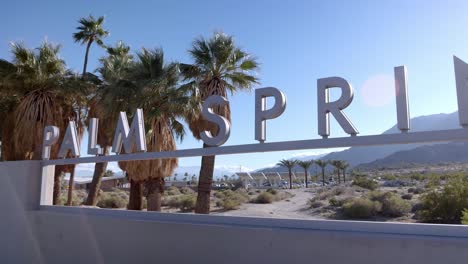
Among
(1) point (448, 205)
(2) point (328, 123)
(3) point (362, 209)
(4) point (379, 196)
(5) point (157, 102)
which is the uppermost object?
(5) point (157, 102)

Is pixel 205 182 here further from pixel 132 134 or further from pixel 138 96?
pixel 132 134

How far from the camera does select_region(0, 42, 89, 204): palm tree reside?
17.7m

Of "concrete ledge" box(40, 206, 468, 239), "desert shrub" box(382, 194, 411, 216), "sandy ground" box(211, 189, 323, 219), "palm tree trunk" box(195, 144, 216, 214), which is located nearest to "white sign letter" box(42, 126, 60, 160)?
"concrete ledge" box(40, 206, 468, 239)

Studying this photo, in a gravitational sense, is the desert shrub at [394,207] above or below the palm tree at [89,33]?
below

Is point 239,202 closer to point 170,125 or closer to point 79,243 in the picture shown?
point 170,125

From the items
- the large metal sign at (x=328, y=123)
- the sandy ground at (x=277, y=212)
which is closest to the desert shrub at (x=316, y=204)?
the sandy ground at (x=277, y=212)

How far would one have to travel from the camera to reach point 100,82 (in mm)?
21250

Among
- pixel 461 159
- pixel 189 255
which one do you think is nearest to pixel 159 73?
pixel 189 255

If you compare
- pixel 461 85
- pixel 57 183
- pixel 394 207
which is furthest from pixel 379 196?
pixel 461 85

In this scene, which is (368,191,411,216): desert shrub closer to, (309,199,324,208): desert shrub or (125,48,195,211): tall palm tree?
(309,199,324,208): desert shrub

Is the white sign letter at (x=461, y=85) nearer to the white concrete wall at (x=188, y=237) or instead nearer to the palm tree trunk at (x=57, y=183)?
the white concrete wall at (x=188, y=237)

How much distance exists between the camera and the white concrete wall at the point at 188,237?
4.80 meters

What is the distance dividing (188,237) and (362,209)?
2077cm

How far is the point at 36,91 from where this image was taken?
59.5 feet
